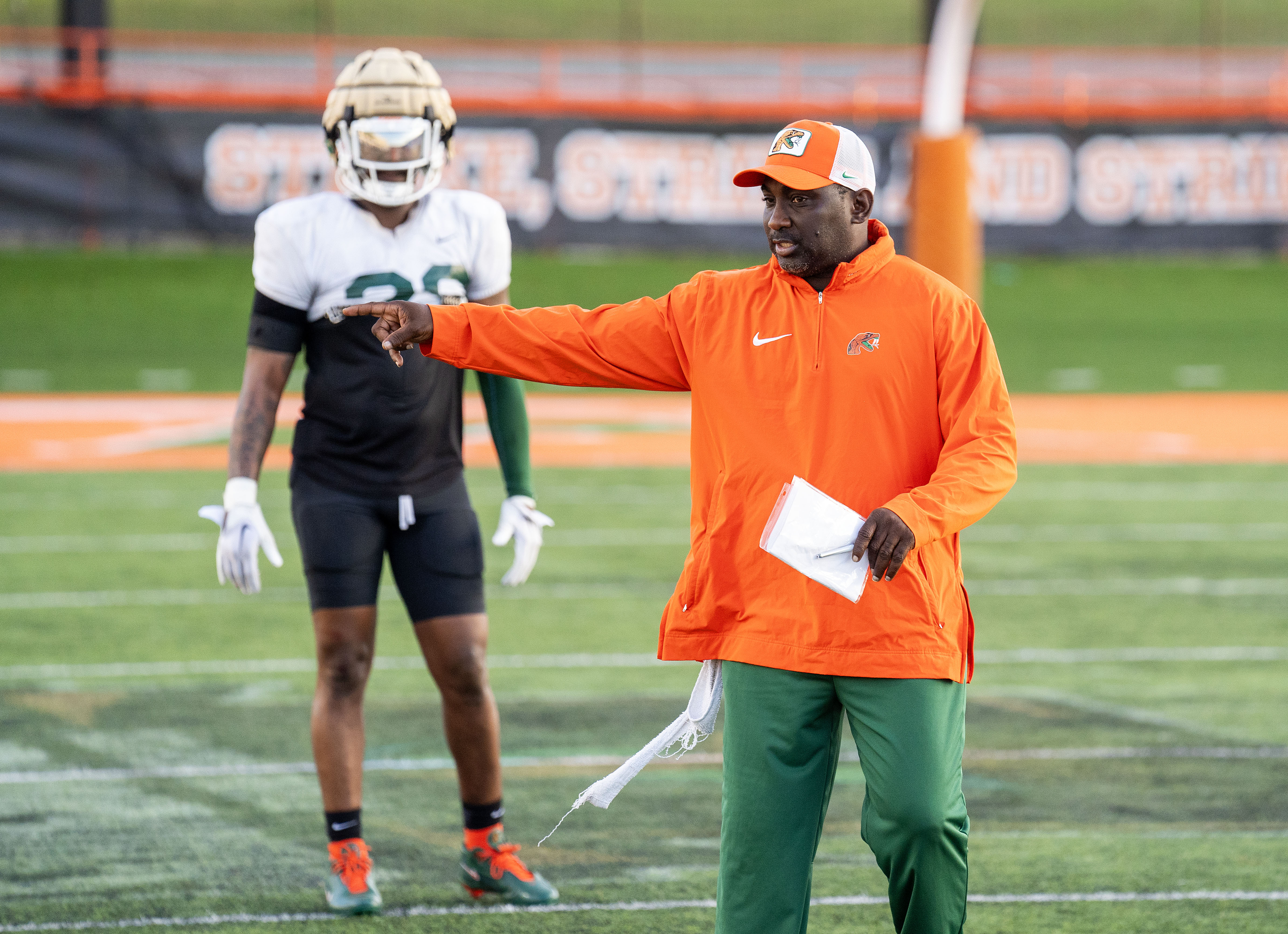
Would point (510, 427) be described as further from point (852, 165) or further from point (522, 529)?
point (852, 165)

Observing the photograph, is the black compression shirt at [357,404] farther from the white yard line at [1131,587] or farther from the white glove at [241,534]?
the white yard line at [1131,587]

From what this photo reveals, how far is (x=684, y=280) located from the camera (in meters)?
22.8

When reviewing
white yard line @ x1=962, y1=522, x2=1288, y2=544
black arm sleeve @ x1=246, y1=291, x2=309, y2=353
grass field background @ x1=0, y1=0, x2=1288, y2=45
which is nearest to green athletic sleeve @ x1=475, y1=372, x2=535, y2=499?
black arm sleeve @ x1=246, y1=291, x2=309, y2=353

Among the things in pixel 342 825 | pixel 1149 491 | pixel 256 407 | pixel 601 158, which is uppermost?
pixel 601 158

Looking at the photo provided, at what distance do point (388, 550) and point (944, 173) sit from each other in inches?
381

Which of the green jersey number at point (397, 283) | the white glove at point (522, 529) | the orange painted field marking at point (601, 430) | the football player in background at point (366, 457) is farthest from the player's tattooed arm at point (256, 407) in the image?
the orange painted field marking at point (601, 430)

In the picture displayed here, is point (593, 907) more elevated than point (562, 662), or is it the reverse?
point (593, 907)

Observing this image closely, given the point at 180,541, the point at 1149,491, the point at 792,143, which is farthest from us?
the point at 1149,491

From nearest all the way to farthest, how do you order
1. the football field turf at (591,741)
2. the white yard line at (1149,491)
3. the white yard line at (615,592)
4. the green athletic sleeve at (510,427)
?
the football field turf at (591,741) < the green athletic sleeve at (510,427) < the white yard line at (615,592) < the white yard line at (1149,491)

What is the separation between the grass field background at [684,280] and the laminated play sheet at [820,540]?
15.1 meters

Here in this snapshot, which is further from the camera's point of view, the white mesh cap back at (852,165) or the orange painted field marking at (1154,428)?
the orange painted field marking at (1154,428)

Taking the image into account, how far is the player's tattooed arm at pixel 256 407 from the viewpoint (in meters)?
4.97

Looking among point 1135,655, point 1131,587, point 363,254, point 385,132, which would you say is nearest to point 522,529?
point 363,254

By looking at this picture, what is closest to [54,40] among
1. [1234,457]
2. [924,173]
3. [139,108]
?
[139,108]
